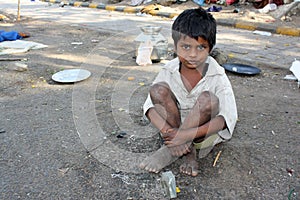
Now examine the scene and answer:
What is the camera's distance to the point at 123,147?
85.7 inches

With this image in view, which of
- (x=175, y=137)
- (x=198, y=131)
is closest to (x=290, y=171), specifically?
(x=198, y=131)

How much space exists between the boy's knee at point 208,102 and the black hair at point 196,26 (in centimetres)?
34

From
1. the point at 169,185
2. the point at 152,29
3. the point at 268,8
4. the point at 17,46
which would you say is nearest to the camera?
the point at 169,185

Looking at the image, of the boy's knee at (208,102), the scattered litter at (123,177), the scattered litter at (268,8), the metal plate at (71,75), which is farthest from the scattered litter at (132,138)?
the scattered litter at (268,8)

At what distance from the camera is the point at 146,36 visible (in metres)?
4.20

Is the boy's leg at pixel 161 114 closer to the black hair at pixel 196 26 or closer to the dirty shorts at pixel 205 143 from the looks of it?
the dirty shorts at pixel 205 143

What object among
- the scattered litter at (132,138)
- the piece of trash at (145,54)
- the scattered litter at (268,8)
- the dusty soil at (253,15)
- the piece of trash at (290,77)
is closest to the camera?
the scattered litter at (132,138)

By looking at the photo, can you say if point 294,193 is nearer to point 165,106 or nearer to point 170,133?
point 170,133

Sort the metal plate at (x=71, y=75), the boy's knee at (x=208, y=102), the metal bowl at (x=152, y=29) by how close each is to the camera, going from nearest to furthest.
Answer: the boy's knee at (x=208, y=102) < the metal plate at (x=71, y=75) < the metal bowl at (x=152, y=29)

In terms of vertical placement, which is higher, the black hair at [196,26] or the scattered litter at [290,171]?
the black hair at [196,26]

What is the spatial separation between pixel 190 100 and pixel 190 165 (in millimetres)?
407

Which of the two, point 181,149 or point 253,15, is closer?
point 181,149

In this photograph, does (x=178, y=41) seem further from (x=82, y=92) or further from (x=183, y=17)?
(x=82, y=92)

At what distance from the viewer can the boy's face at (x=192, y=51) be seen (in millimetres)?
1869
